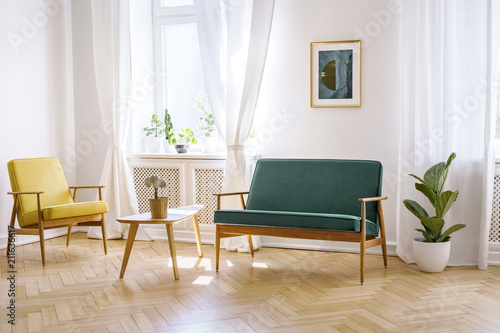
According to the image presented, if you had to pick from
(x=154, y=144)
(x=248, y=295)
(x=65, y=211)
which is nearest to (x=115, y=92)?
(x=154, y=144)

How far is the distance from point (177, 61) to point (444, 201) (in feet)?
10.1

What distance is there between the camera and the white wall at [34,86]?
17.2 ft

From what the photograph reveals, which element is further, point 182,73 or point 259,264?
point 182,73

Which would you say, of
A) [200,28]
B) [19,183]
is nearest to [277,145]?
[200,28]

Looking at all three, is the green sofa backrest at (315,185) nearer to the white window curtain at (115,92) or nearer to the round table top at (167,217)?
the round table top at (167,217)

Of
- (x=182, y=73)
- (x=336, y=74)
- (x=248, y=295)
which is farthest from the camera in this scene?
(x=182, y=73)

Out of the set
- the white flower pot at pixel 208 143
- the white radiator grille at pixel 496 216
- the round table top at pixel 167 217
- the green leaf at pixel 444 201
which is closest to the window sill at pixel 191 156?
the white flower pot at pixel 208 143

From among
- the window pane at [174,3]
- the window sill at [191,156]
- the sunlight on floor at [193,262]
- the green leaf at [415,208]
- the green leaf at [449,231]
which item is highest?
the window pane at [174,3]

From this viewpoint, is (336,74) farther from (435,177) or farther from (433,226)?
(433,226)

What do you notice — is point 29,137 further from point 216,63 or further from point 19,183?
point 216,63

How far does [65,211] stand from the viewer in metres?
4.67

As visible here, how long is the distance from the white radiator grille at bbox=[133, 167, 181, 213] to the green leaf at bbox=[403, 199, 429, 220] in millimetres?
2230

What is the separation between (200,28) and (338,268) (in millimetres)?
2435

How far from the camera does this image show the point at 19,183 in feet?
16.0
